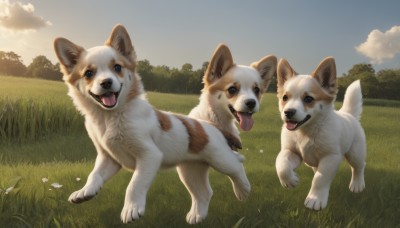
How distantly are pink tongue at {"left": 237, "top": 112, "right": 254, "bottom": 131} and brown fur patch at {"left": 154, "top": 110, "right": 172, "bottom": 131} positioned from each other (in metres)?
1.14

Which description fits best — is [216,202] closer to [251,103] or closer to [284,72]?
[251,103]

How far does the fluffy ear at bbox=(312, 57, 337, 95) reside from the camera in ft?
16.8

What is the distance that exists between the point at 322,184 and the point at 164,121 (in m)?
2.05

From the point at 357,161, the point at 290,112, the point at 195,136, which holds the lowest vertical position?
the point at 357,161

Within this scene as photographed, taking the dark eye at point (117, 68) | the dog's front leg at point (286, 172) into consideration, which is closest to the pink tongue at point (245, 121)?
the dog's front leg at point (286, 172)

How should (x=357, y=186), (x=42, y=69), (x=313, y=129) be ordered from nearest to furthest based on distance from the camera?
(x=313, y=129), (x=357, y=186), (x=42, y=69)

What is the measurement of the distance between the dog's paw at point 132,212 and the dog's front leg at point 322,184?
7.14 ft

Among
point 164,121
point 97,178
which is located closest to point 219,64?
point 164,121

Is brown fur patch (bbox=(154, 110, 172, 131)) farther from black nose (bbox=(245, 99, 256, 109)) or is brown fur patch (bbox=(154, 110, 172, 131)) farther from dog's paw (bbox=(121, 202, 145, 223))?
black nose (bbox=(245, 99, 256, 109))

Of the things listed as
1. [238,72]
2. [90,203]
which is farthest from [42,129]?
[238,72]

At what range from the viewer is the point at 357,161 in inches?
232

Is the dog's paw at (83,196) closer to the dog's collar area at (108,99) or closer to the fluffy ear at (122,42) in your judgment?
the dog's collar area at (108,99)

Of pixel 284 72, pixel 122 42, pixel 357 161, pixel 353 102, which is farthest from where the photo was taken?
pixel 353 102

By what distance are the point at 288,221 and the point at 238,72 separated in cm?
190
